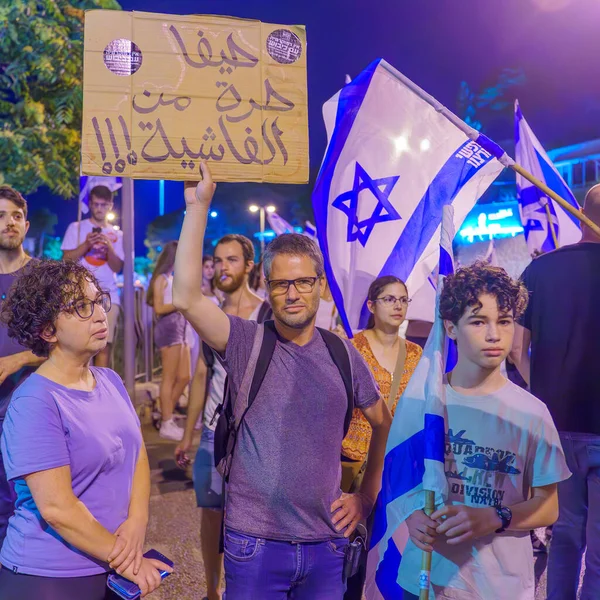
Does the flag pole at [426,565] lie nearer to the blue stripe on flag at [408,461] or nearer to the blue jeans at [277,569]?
the blue stripe on flag at [408,461]

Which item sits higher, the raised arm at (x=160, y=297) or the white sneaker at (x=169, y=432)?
the raised arm at (x=160, y=297)

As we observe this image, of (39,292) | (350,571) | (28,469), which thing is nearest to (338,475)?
(350,571)

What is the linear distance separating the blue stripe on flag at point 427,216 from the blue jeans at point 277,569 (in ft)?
5.84

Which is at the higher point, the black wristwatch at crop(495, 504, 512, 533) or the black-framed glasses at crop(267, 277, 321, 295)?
the black-framed glasses at crop(267, 277, 321, 295)

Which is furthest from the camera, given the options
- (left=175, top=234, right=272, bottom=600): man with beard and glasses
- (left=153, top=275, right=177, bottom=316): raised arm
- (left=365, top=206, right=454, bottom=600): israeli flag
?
(left=153, top=275, right=177, bottom=316): raised arm

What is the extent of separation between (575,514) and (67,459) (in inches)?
104

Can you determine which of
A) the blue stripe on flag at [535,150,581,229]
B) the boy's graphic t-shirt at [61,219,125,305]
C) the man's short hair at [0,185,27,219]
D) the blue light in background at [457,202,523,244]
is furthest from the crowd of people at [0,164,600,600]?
the blue light in background at [457,202,523,244]

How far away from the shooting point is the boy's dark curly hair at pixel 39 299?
2369mm

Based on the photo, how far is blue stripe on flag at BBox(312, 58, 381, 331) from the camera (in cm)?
363

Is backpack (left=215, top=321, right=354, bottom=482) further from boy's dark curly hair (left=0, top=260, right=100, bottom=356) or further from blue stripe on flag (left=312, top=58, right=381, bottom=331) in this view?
blue stripe on flag (left=312, top=58, right=381, bottom=331)

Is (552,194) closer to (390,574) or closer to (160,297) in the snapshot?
(390,574)

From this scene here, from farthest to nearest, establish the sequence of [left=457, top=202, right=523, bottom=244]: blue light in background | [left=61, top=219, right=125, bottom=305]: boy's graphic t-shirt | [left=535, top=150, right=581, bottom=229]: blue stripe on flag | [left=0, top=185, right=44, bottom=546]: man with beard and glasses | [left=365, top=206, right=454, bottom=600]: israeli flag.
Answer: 1. [left=457, top=202, right=523, bottom=244]: blue light in background
2. [left=61, top=219, right=125, bottom=305]: boy's graphic t-shirt
3. [left=535, top=150, right=581, bottom=229]: blue stripe on flag
4. [left=0, top=185, right=44, bottom=546]: man with beard and glasses
5. [left=365, top=206, right=454, bottom=600]: israeli flag

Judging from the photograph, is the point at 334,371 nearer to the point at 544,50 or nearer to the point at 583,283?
the point at 583,283

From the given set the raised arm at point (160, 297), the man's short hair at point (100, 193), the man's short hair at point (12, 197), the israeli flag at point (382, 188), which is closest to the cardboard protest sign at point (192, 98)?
the israeli flag at point (382, 188)
